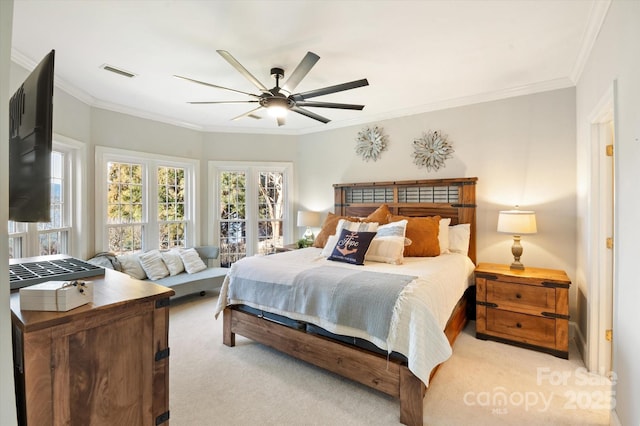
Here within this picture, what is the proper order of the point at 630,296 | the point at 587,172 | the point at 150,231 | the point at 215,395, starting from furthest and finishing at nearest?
the point at 150,231 < the point at 587,172 < the point at 215,395 < the point at 630,296

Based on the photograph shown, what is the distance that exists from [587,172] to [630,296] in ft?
4.91

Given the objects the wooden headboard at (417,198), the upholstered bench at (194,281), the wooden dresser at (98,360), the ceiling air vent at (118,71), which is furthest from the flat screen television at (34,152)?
the wooden headboard at (417,198)

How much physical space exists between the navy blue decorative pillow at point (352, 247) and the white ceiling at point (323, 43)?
1673mm

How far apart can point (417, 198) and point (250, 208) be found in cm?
286

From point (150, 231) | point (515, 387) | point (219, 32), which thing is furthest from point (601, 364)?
point (150, 231)

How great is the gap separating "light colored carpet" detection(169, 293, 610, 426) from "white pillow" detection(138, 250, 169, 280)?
1423mm

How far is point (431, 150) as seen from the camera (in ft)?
13.3

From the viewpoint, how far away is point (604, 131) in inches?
95.9

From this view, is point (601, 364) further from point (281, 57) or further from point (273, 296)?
point (281, 57)

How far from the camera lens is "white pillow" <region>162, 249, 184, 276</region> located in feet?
14.0

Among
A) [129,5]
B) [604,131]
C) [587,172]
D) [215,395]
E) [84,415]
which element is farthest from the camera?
[587,172]

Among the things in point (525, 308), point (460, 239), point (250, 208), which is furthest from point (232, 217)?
point (525, 308)

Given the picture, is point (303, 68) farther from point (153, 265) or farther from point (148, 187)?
point (148, 187)

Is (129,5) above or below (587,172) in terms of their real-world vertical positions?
above
